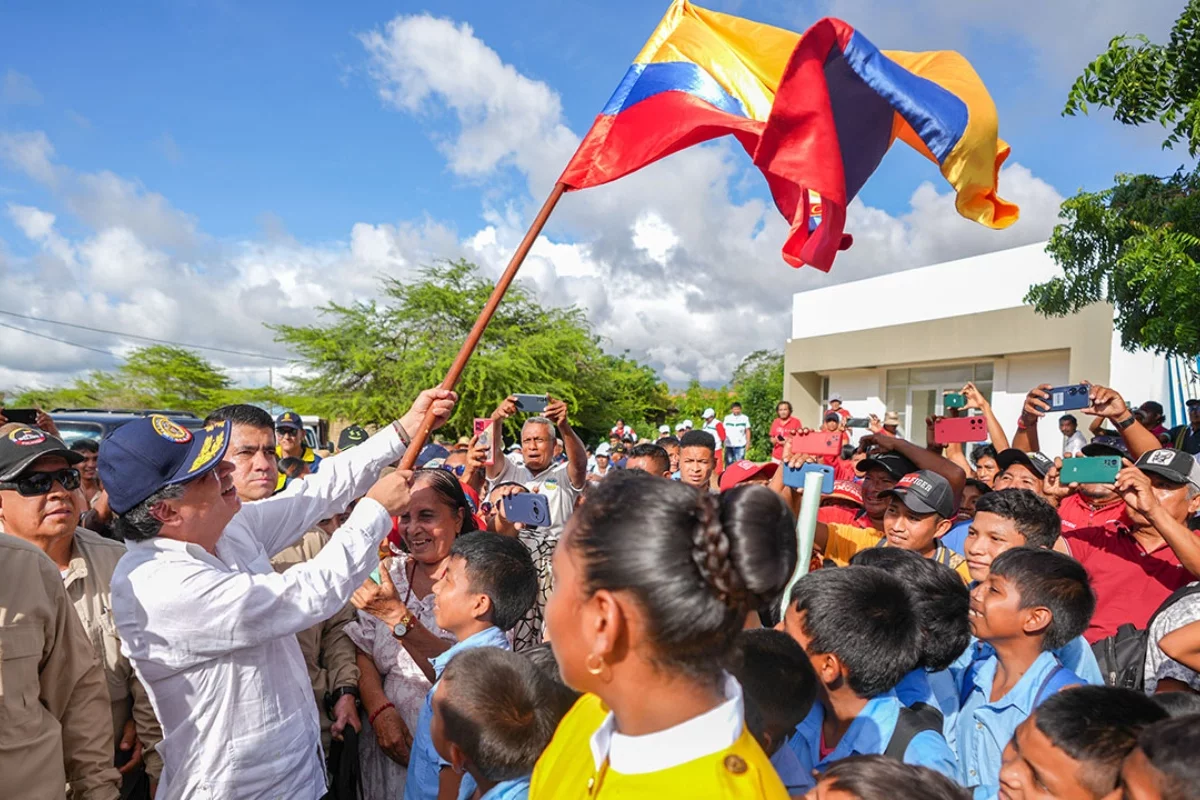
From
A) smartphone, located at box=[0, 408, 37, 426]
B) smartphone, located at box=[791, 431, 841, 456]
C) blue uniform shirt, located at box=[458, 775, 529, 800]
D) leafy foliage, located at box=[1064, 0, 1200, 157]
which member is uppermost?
leafy foliage, located at box=[1064, 0, 1200, 157]

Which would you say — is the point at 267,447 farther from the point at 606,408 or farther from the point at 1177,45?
the point at 606,408

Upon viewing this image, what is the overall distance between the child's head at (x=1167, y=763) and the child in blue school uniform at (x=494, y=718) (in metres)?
1.16

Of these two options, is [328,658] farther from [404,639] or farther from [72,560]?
[72,560]

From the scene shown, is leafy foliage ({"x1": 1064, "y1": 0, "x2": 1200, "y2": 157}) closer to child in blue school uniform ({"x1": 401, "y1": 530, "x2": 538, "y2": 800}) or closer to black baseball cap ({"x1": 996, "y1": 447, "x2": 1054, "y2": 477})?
black baseball cap ({"x1": 996, "y1": 447, "x2": 1054, "y2": 477})

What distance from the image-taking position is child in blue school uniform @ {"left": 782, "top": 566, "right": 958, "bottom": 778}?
199 centimetres

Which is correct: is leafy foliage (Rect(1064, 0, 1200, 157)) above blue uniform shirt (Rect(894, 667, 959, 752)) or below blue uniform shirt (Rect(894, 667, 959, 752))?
above

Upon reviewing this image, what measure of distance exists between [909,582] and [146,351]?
40.7 metres

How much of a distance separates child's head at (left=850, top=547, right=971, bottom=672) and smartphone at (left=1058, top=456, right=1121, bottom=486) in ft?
3.84

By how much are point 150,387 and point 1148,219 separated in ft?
127

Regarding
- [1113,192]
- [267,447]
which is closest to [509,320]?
[1113,192]

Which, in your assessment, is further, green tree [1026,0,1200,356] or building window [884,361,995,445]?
building window [884,361,995,445]

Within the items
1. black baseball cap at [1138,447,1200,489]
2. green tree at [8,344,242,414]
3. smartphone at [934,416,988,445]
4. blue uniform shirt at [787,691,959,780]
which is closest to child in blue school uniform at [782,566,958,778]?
blue uniform shirt at [787,691,959,780]

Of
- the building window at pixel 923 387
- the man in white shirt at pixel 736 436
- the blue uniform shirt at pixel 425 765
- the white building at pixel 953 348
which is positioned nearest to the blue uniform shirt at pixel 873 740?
the blue uniform shirt at pixel 425 765

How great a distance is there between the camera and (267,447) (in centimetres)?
324
